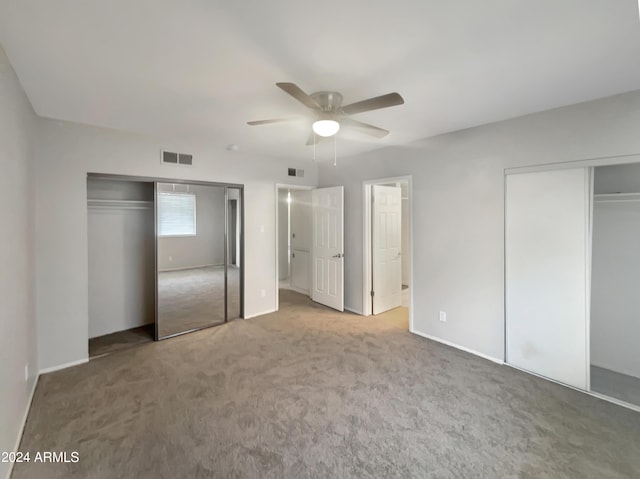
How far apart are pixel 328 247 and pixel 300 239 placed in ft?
4.60

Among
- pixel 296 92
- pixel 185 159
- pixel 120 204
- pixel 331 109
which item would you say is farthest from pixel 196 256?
pixel 296 92

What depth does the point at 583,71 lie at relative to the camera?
6.84ft

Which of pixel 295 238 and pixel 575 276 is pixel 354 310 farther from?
pixel 575 276

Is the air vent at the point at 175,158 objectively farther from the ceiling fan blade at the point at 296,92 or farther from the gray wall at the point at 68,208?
the ceiling fan blade at the point at 296,92

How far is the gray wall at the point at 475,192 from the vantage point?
2545 mm

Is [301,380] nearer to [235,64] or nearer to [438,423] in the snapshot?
[438,423]

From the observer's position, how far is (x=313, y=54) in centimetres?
186

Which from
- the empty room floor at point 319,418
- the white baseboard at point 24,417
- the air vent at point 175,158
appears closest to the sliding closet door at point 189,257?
the air vent at point 175,158

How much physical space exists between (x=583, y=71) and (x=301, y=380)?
11.1 ft

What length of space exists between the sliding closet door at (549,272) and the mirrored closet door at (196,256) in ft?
11.8

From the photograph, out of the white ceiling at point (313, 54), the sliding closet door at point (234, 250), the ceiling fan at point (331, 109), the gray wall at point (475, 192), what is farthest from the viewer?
the sliding closet door at point (234, 250)

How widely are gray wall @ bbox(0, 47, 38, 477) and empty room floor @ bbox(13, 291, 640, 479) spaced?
313 millimetres

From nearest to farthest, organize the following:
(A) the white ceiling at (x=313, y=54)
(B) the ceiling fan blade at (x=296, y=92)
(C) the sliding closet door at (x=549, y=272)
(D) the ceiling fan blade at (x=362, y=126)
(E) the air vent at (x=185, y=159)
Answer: (A) the white ceiling at (x=313, y=54)
(B) the ceiling fan blade at (x=296, y=92)
(D) the ceiling fan blade at (x=362, y=126)
(C) the sliding closet door at (x=549, y=272)
(E) the air vent at (x=185, y=159)

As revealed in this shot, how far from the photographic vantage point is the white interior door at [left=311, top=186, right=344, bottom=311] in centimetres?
485
